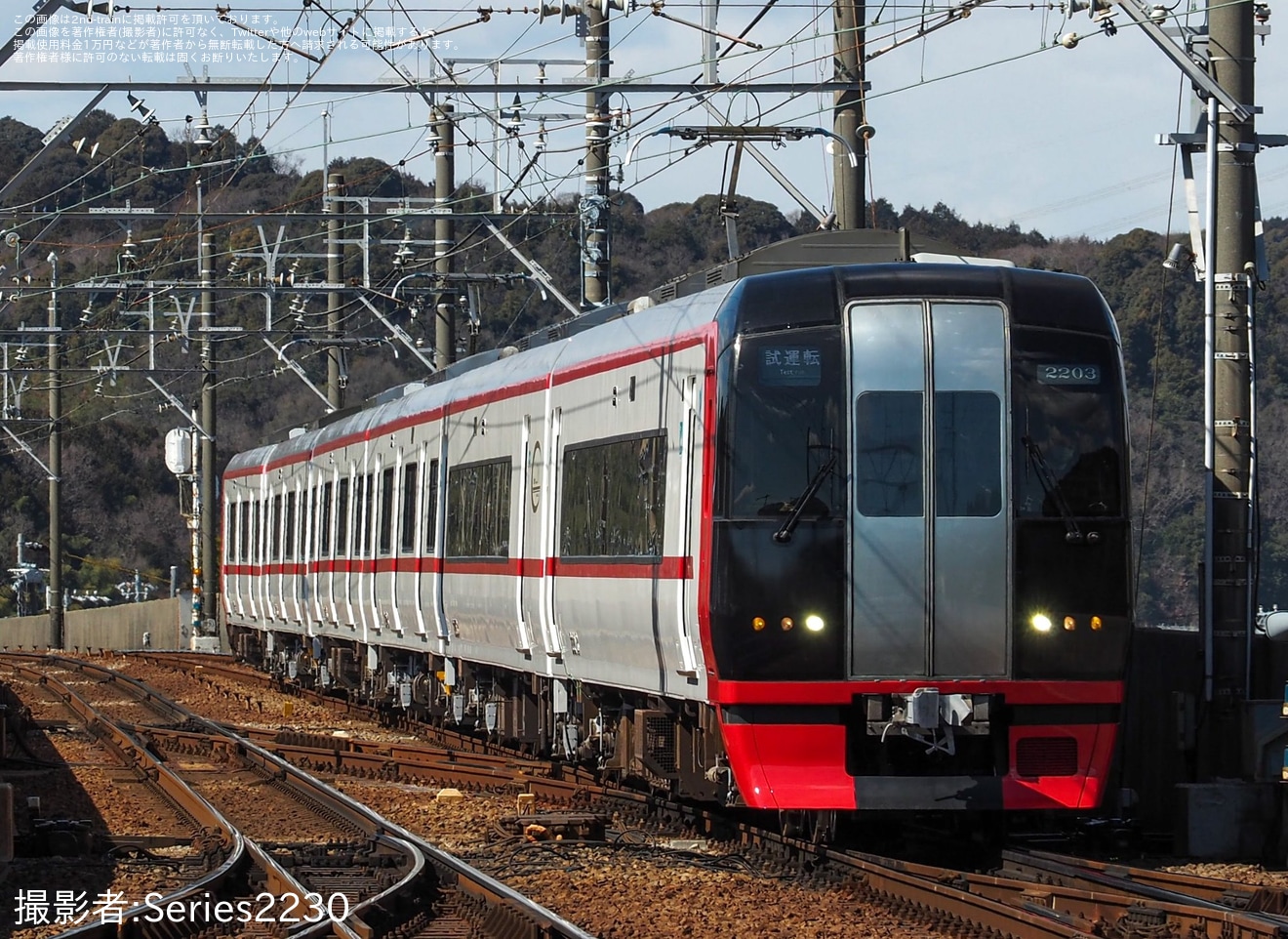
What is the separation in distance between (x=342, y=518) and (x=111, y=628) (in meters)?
31.0

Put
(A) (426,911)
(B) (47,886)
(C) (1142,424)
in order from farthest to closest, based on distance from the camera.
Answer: (C) (1142,424), (B) (47,886), (A) (426,911)

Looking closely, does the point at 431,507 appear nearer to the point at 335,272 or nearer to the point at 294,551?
the point at 294,551

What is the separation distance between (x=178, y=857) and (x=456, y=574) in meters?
6.04

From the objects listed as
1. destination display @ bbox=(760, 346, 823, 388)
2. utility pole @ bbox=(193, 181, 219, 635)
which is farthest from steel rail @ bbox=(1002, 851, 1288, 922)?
utility pole @ bbox=(193, 181, 219, 635)

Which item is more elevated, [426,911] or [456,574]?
[456,574]

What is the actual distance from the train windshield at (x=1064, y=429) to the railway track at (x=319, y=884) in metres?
3.38

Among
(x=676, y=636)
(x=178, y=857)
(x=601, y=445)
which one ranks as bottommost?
(x=178, y=857)

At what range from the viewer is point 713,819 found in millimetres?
12180

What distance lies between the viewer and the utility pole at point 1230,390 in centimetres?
1204

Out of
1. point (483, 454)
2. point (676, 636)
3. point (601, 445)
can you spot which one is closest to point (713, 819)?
point (676, 636)

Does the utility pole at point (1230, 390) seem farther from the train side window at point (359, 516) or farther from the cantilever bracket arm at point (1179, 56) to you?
the train side window at point (359, 516)

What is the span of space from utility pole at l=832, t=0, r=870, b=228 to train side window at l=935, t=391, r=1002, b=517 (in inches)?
197

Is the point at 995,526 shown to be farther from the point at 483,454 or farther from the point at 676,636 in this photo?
the point at 483,454

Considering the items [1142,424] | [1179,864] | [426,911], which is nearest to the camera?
[426,911]
